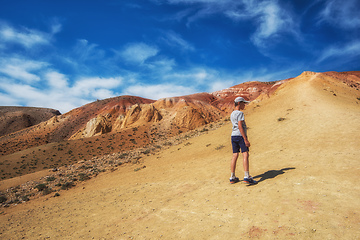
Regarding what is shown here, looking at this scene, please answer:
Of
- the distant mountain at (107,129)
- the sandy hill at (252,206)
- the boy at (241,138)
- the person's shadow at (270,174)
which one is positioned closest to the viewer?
the sandy hill at (252,206)

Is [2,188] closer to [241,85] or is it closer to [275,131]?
[275,131]

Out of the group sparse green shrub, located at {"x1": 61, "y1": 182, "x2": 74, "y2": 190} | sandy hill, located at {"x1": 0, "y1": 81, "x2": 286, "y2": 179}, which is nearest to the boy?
sparse green shrub, located at {"x1": 61, "y1": 182, "x2": 74, "y2": 190}

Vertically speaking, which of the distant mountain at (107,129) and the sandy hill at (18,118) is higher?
the sandy hill at (18,118)

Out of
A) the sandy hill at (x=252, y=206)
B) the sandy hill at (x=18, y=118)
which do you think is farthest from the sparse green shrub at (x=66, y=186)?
the sandy hill at (x=18, y=118)

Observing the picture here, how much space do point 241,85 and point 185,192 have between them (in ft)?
325

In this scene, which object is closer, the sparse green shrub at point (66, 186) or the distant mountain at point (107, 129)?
the sparse green shrub at point (66, 186)

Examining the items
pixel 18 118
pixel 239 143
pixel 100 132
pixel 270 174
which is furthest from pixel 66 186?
pixel 18 118

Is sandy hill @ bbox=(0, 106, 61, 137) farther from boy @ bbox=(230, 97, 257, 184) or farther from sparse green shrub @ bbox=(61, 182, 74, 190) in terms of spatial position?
boy @ bbox=(230, 97, 257, 184)

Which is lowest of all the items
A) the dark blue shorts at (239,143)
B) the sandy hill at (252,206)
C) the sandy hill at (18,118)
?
the sandy hill at (252,206)

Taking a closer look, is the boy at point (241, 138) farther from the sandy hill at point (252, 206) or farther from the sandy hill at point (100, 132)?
the sandy hill at point (100, 132)

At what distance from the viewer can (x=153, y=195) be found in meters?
7.30

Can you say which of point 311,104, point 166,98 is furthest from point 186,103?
point 311,104

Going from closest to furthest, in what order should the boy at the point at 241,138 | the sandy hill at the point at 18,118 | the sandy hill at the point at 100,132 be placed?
1. the boy at the point at 241,138
2. the sandy hill at the point at 100,132
3. the sandy hill at the point at 18,118

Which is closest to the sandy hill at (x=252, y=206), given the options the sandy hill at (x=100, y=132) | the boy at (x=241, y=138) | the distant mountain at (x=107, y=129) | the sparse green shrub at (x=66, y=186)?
the boy at (x=241, y=138)
